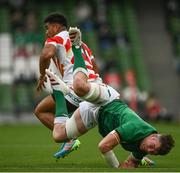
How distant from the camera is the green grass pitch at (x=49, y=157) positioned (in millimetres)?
11281

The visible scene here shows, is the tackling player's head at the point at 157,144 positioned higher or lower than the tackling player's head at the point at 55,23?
lower

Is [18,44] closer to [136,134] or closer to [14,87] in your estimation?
[14,87]

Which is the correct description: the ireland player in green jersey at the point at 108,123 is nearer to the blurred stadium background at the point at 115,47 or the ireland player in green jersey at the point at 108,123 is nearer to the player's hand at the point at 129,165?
the player's hand at the point at 129,165

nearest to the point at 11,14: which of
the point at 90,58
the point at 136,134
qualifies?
the point at 90,58

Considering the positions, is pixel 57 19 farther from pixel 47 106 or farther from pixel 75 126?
pixel 75 126

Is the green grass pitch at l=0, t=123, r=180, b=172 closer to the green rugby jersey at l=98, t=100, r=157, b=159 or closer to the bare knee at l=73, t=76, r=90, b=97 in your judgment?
the green rugby jersey at l=98, t=100, r=157, b=159

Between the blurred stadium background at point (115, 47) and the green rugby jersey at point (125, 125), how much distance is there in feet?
55.2

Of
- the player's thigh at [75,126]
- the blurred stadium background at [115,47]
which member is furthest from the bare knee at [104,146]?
the blurred stadium background at [115,47]

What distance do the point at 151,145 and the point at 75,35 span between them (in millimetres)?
1891

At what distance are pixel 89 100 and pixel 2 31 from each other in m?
20.3

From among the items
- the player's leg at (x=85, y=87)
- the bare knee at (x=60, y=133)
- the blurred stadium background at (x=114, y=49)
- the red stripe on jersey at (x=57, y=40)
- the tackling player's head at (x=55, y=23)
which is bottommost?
the blurred stadium background at (x=114, y=49)

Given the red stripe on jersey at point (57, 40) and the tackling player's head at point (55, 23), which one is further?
the tackling player's head at point (55, 23)

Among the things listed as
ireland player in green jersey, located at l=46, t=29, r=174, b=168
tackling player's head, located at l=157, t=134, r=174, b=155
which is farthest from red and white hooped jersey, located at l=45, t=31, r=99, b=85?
tackling player's head, located at l=157, t=134, r=174, b=155

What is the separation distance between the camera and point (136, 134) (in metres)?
11.2
